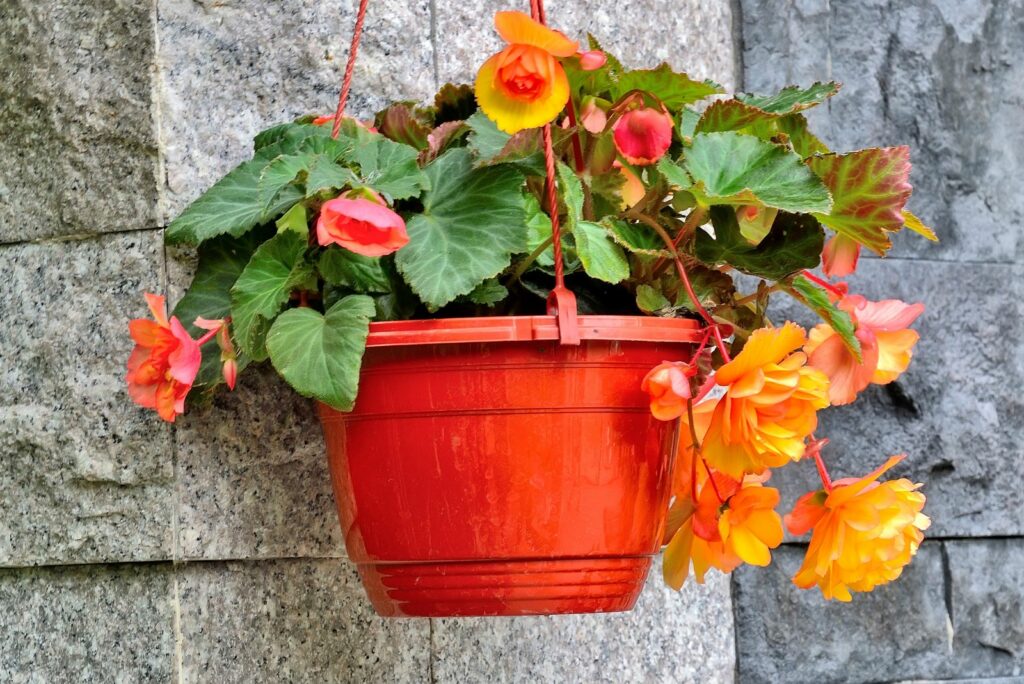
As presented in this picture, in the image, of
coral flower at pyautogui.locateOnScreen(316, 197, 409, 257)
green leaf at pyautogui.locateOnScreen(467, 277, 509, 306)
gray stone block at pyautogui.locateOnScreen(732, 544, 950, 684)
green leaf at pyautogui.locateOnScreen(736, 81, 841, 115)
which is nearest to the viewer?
coral flower at pyautogui.locateOnScreen(316, 197, 409, 257)

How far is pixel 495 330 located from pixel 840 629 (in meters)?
0.96

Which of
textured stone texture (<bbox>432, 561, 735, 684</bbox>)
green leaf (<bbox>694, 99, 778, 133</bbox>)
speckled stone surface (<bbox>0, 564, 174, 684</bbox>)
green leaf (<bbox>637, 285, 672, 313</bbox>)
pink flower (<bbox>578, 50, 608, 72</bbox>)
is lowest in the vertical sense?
textured stone texture (<bbox>432, 561, 735, 684</bbox>)

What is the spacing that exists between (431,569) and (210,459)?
33 cm

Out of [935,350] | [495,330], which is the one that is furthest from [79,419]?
[935,350]

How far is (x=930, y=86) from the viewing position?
2023 millimetres

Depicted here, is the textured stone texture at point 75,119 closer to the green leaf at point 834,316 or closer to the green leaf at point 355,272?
the green leaf at point 355,272

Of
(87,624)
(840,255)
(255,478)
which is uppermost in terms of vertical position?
(840,255)

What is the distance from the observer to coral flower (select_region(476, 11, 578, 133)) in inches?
44.5

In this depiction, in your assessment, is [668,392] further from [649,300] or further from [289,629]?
[289,629]

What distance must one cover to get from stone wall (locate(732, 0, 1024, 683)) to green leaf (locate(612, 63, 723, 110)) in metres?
0.62

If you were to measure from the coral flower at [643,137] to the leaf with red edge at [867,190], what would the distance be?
156mm

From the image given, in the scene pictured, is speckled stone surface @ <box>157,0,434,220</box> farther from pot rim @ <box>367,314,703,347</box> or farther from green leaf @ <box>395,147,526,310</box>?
pot rim @ <box>367,314,703,347</box>

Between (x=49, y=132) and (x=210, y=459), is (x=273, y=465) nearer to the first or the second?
(x=210, y=459)

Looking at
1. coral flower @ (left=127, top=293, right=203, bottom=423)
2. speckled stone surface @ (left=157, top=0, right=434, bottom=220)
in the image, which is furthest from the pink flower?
coral flower @ (left=127, top=293, right=203, bottom=423)
